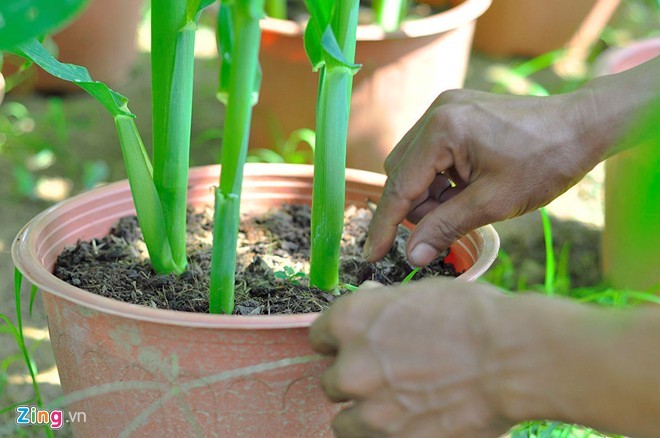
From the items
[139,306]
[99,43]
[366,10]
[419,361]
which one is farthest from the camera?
[99,43]

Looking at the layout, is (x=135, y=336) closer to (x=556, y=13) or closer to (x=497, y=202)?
(x=497, y=202)

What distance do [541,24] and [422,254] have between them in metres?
1.90

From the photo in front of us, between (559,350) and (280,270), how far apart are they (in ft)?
1.58

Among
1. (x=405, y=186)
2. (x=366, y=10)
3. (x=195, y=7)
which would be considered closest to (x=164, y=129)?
(x=195, y=7)

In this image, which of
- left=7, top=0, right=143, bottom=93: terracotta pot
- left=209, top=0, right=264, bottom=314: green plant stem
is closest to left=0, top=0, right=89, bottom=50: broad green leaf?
left=209, top=0, right=264, bottom=314: green plant stem

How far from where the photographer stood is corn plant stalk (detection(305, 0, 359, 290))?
88 centimetres

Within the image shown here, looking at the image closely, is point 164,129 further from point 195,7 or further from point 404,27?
point 404,27

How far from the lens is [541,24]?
263cm

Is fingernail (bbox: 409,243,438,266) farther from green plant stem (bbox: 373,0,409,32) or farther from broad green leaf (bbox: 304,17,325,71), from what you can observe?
green plant stem (bbox: 373,0,409,32)

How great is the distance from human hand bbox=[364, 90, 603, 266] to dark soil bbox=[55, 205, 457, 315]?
9 cm

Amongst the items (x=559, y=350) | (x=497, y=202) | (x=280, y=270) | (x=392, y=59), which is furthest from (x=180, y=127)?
(x=392, y=59)

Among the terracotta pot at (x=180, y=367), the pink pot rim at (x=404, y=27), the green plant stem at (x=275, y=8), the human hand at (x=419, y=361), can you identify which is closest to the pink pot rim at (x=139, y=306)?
the terracotta pot at (x=180, y=367)

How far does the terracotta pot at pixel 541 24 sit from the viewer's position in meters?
2.60

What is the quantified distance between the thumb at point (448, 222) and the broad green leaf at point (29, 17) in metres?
0.51
